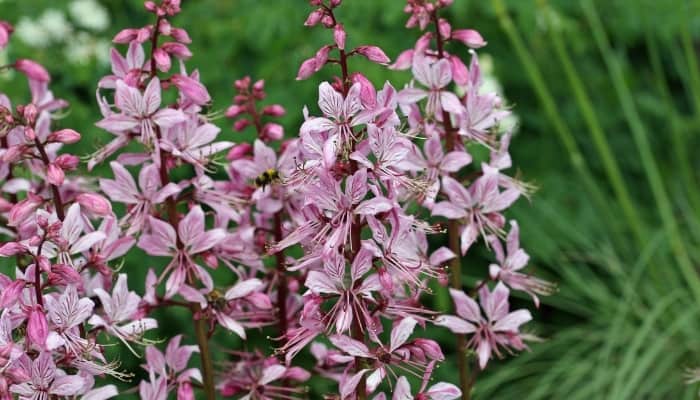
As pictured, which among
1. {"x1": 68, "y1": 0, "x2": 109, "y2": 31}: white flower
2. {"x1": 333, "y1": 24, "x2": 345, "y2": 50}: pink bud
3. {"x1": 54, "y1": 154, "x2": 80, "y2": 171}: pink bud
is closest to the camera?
{"x1": 333, "y1": 24, "x2": 345, "y2": 50}: pink bud

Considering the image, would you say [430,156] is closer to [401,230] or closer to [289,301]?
[401,230]

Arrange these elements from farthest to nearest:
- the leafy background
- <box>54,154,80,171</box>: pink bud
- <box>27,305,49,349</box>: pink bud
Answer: the leafy background
<box>54,154,80,171</box>: pink bud
<box>27,305,49,349</box>: pink bud

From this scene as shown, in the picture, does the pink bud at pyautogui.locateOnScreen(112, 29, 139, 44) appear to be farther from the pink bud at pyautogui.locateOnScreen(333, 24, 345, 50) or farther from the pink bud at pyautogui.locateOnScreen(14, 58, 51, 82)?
the pink bud at pyautogui.locateOnScreen(333, 24, 345, 50)

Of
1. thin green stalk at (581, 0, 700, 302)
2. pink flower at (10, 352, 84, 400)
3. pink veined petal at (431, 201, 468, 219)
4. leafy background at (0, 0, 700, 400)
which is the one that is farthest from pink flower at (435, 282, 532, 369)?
thin green stalk at (581, 0, 700, 302)

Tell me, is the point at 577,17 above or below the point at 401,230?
below

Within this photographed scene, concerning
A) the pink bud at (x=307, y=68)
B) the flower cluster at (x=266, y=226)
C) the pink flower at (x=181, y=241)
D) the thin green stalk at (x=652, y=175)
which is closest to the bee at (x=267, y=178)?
the flower cluster at (x=266, y=226)

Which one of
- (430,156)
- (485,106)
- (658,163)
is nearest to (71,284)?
(430,156)

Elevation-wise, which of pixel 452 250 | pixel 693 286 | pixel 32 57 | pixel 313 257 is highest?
pixel 313 257

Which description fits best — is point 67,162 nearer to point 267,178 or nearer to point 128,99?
point 128,99
